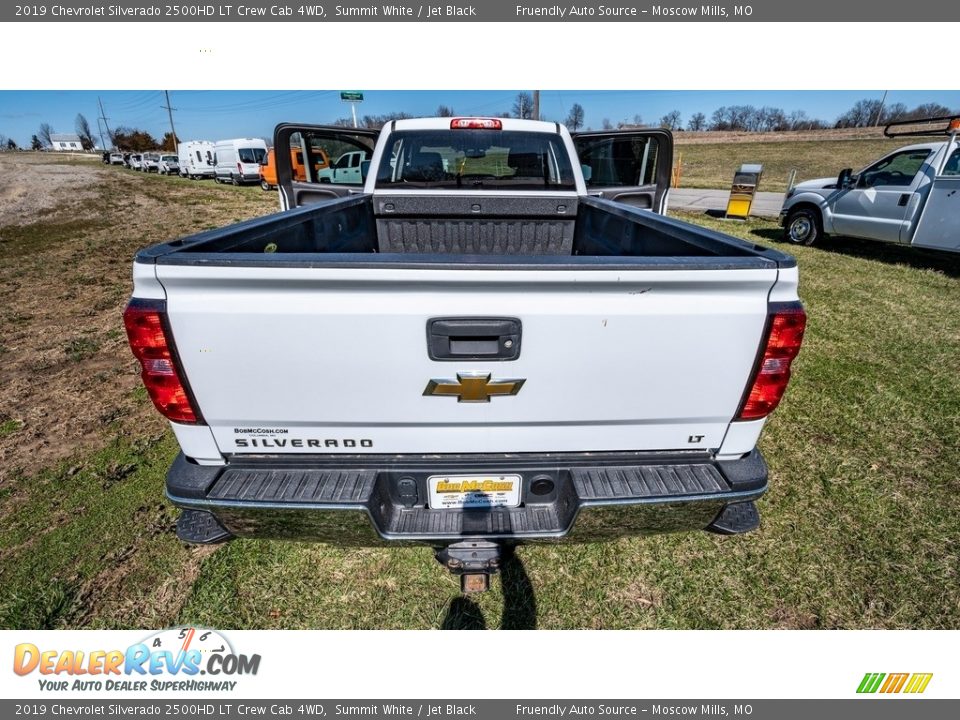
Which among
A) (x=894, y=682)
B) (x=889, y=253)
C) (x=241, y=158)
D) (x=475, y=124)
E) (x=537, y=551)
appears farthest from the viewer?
(x=241, y=158)

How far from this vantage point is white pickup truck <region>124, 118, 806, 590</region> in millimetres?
1570

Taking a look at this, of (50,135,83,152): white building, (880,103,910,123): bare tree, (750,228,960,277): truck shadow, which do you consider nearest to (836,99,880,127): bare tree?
(880,103,910,123): bare tree

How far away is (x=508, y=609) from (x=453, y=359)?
5.01ft

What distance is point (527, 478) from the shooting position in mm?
1895

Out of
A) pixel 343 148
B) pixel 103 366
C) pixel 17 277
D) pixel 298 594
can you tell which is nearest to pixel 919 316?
pixel 298 594

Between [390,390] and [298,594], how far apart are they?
58.4 inches

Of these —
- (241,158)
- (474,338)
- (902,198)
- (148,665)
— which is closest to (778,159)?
(902,198)

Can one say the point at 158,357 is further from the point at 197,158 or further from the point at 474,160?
the point at 197,158

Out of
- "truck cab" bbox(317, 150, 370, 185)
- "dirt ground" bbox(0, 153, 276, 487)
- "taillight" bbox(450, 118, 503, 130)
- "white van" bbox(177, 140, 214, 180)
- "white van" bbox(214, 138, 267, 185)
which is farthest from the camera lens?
"white van" bbox(177, 140, 214, 180)

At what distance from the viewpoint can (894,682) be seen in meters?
2.11

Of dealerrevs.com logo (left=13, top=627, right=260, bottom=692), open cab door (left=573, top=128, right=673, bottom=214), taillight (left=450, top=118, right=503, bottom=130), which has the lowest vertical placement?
dealerrevs.com logo (left=13, top=627, right=260, bottom=692)

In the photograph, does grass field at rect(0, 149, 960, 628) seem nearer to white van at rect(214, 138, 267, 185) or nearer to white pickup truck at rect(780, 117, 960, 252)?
white pickup truck at rect(780, 117, 960, 252)

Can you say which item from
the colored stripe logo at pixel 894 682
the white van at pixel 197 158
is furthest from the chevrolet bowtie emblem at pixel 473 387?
the white van at pixel 197 158

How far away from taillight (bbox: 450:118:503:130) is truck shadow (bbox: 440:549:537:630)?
344 cm
